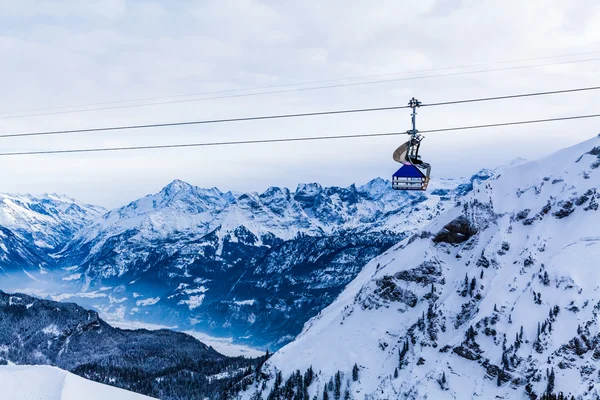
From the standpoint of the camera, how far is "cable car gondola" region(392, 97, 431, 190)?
3314cm

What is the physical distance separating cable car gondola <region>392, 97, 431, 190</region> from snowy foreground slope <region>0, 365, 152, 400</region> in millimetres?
22845

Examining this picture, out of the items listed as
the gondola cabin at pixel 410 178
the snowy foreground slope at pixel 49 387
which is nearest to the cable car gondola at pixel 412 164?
the gondola cabin at pixel 410 178

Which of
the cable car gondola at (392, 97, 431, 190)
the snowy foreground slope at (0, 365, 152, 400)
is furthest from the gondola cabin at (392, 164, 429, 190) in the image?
the snowy foreground slope at (0, 365, 152, 400)

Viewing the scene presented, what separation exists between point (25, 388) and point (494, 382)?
635ft

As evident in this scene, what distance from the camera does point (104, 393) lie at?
34.3 meters

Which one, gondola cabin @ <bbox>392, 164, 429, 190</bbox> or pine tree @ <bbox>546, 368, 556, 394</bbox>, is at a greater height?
gondola cabin @ <bbox>392, 164, 429, 190</bbox>

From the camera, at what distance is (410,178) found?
38094 mm

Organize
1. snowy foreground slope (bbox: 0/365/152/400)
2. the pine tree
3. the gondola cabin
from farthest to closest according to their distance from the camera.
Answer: the pine tree, the gondola cabin, snowy foreground slope (bbox: 0/365/152/400)

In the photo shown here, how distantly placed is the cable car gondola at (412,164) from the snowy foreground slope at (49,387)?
22845mm

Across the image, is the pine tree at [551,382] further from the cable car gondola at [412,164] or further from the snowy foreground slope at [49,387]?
the snowy foreground slope at [49,387]

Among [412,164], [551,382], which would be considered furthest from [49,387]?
[551,382]

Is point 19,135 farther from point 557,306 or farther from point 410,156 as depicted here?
point 557,306

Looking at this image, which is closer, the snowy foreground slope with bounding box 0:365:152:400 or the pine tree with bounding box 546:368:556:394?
the snowy foreground slope with bounding box 0:365:152:400

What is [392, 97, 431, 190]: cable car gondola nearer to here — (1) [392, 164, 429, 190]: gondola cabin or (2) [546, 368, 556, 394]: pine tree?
(1) [392, 164, 429, 190]: gondola cabin
